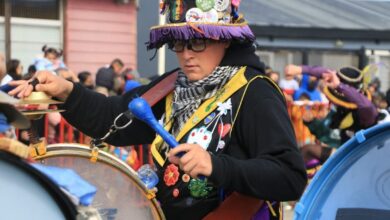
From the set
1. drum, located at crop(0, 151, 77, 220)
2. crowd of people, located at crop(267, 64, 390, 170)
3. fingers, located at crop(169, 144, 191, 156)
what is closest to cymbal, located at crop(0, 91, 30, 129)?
drum, located at crop(0, 151, 77, 220)

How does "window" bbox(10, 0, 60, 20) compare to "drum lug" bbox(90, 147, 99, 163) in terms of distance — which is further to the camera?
"window" bbox(10, 0, 60, 20)

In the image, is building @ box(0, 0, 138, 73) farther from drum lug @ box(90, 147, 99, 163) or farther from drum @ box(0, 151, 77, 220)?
drum @ box(0, 151, 77, 220)

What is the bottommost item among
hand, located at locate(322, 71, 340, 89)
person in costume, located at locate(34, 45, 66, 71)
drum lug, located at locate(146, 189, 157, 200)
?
person in costume, located at locate(34, 45, 66, 71)

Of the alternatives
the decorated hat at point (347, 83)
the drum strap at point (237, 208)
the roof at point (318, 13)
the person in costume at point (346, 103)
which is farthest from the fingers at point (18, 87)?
the roof at point (318, 13)

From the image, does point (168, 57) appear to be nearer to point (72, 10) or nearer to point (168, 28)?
A: point (72, 10)

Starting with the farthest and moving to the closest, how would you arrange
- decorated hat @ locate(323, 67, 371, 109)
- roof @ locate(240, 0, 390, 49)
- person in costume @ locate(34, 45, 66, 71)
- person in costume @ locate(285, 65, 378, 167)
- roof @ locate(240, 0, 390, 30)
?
1. roof @ locate(240, 0, 390, 30)
2. roof @ locate(240, 0, 390, 49)
3. person in costume @ locate(34, 45, 66, 71)
4. decorated hat @ locate(323, 67, 371, 109)
5. person in costume @ locate(285, 65, 378, 167)

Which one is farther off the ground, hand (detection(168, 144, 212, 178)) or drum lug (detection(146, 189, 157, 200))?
hand (detection(168, 144, 212, 178))

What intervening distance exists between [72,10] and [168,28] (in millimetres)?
10151

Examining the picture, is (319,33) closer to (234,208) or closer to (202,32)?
(202,32)

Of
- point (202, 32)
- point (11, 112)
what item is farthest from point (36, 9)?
point (11, 112)

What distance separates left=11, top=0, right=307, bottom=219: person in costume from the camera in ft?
7.96

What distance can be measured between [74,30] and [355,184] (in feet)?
34.1

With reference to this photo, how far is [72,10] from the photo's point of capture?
41.0ft

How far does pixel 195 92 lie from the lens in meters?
2.67
